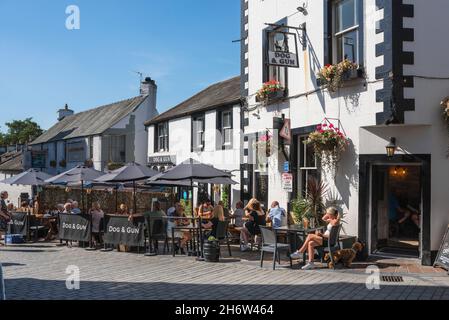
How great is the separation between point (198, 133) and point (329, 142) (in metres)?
11.6

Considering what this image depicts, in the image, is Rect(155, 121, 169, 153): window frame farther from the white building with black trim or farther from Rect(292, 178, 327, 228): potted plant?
Rect(292, 178, 327, 228): potted plant

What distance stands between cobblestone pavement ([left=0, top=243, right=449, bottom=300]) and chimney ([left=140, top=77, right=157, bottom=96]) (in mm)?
24362

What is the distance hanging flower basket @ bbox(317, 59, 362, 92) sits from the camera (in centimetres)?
1154

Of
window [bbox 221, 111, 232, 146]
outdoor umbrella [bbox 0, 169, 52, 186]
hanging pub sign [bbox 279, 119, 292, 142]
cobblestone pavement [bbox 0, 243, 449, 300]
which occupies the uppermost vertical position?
window [bbox 221, 111, 232, 146]

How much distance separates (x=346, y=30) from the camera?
39.6ft

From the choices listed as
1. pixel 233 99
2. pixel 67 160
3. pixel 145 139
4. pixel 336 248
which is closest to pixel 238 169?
pixel 233 99

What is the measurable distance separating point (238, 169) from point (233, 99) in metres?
2.91

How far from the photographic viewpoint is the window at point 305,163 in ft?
44.1

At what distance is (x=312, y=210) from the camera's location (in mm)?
12414

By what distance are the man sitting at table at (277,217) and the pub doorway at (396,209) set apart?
94.4 inches

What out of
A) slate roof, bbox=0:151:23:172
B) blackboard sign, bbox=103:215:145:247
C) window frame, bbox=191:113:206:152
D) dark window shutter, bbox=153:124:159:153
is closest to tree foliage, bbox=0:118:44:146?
slate roof, bbox=0:151:23:172

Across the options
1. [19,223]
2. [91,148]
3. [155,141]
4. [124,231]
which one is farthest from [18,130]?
[124,231]

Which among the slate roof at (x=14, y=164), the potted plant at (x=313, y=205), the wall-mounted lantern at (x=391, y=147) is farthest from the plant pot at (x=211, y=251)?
the slate roof at (x=14, y=164)

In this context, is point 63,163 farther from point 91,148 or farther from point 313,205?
point 313,205
